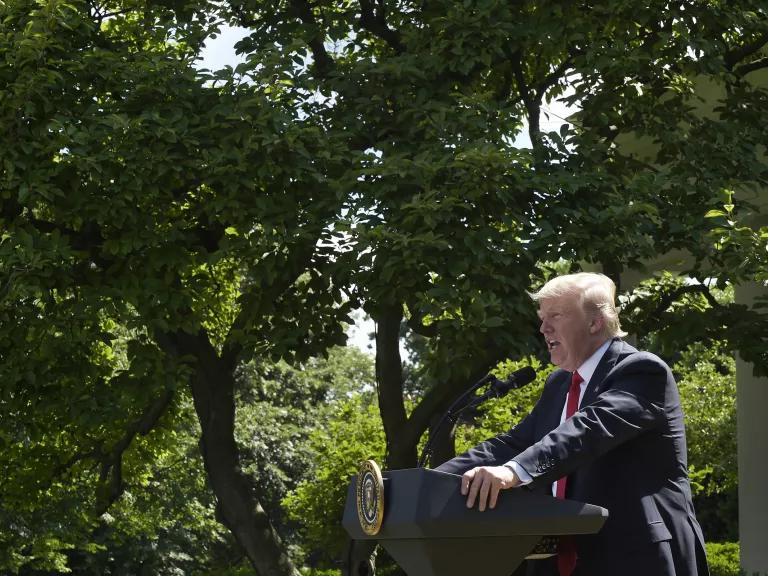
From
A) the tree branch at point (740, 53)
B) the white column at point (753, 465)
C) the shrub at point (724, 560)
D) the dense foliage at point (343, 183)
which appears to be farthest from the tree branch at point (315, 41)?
the shrub at point (724, 560)

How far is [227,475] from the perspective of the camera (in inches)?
479

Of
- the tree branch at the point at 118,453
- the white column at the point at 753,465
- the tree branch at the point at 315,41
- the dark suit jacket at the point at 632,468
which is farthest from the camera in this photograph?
the white column at the point at 753,465

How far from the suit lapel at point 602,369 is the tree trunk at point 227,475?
8.52 metres

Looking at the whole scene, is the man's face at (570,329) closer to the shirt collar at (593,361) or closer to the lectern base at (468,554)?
the shirt collar at (593,361)

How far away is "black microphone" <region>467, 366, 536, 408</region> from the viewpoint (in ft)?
12.5

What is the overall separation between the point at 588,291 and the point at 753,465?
40.1 ft

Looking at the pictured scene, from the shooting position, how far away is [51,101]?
9727mm

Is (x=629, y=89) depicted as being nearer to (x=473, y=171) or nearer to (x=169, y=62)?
(x=473, y=171)

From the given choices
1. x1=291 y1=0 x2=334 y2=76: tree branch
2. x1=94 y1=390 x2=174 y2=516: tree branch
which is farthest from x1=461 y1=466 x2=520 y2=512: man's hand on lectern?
x1=94 y1=390 x2=174 y2=516: tree branch

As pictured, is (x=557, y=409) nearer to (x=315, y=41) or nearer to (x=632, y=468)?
(x=632, y=468)

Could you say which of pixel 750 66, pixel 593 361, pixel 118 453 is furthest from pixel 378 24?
pixel 593 361

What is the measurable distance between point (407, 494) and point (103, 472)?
11.0 meters

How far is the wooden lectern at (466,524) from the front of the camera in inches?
120

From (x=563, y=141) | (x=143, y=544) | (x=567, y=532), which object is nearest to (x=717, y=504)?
(x=143, y=544)
